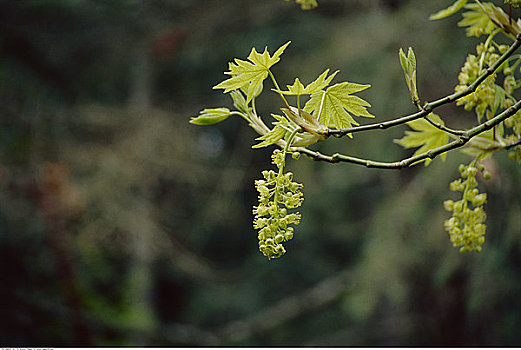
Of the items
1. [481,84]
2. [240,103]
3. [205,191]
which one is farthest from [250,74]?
[205,191]

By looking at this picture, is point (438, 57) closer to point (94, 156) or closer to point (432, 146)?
point (432, 146)

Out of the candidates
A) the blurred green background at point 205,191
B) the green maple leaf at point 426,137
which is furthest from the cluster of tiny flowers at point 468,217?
the blurred green background at point 205,191

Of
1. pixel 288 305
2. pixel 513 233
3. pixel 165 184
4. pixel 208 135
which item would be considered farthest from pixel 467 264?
pixel 208 135

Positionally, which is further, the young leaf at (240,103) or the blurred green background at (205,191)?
the blurred green background at (205,191)

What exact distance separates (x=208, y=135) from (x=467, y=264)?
3.92m

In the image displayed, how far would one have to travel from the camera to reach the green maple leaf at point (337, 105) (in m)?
0.53

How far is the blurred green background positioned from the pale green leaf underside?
5.57 ft

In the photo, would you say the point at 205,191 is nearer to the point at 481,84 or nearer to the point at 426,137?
the point at 426,137

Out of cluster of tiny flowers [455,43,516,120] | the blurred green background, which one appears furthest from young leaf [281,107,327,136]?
the blurred green background

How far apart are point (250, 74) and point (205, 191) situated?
474cm

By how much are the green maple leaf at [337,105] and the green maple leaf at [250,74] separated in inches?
2.2

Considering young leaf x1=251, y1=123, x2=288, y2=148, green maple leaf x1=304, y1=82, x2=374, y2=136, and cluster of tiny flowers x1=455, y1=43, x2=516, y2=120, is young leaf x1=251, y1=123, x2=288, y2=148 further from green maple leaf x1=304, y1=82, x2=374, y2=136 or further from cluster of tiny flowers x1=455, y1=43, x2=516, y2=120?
cluster of tiny flowers x1=455, y1=43, x2=516, y2=120

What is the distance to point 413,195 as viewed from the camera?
2885 millimetres

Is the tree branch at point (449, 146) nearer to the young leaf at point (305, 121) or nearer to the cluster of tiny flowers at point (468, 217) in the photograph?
the young leaf at point (305, 121)
